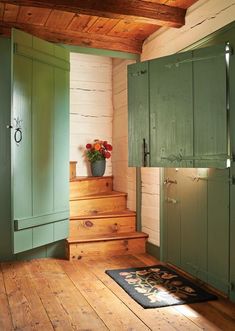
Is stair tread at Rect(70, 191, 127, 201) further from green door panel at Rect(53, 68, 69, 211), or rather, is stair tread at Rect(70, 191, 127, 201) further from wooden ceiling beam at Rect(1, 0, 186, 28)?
wooden ceiling beam at Rect(1, 0, 186, 28)

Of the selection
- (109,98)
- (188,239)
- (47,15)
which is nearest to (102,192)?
(109,98)

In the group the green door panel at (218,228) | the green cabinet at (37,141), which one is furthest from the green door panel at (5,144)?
the green door panel at (218,228)

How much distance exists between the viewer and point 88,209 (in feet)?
14.0

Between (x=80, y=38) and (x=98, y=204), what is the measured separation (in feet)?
6.26

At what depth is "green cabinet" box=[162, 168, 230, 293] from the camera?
282 cm

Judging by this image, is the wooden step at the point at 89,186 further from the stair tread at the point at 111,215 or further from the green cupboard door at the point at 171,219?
the green cupboard door at the point at 171,219

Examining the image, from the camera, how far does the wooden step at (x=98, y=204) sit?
4.20 m

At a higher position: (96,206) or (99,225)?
(96,206)

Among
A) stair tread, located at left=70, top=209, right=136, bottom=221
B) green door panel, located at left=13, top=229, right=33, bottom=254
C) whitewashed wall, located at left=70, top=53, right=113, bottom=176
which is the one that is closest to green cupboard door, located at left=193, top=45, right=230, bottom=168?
stair tread, located at left=70, top=209, right=136, bottom=221

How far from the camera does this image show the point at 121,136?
15.9 feet

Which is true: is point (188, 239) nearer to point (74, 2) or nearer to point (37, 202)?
point (37, 202)

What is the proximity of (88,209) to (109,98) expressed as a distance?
5.64 ft

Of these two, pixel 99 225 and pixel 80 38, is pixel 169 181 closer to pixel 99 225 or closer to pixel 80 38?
pixel 99 225

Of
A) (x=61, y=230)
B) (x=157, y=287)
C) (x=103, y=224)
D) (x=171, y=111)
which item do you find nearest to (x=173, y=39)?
(x=171, y=111)
